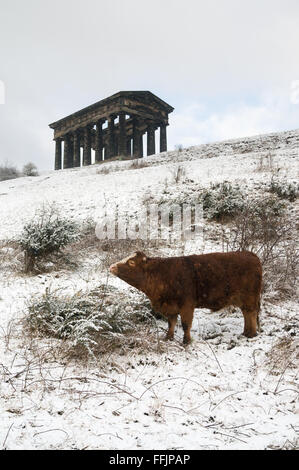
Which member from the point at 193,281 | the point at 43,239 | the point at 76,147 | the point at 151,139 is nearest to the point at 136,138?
the point at 151,139

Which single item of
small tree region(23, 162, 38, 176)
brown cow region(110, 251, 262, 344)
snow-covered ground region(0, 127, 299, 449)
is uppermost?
small tree region(23, 162, 38, 176)

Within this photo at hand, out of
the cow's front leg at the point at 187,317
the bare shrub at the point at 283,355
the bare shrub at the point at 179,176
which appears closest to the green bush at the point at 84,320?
the cow's front leg at the point at 187,317

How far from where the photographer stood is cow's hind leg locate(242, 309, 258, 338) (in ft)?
10.7

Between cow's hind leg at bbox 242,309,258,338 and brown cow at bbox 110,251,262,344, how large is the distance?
9 cm

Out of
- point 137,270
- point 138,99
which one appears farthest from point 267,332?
point 138,99

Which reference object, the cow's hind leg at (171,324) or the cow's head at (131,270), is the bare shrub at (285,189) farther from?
the cow's head at (131,270)

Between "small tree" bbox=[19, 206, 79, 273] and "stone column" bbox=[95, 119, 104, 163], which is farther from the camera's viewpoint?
"stone column" bbox=[95, 119, 104, 163]

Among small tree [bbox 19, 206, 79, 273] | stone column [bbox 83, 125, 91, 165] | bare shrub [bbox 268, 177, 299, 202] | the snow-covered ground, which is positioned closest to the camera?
the snow-covered ground

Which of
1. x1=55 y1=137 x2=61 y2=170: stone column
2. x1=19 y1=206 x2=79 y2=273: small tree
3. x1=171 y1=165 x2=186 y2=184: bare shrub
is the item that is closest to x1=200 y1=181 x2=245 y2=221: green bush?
x1=171 y1=165 x2=186 y2=184: bare shrub

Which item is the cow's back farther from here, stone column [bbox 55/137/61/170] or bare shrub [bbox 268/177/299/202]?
stone column [bbox 55/137/61/170]

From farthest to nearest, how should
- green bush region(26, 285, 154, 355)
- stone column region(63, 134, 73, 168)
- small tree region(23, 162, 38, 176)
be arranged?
stone column region(63, 134, 73, 168) → small tree region(23, 162, 38, 176) → green bush region(26, 285, 154, 355)

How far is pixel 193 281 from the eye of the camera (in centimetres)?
307

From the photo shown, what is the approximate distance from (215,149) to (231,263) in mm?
17420
